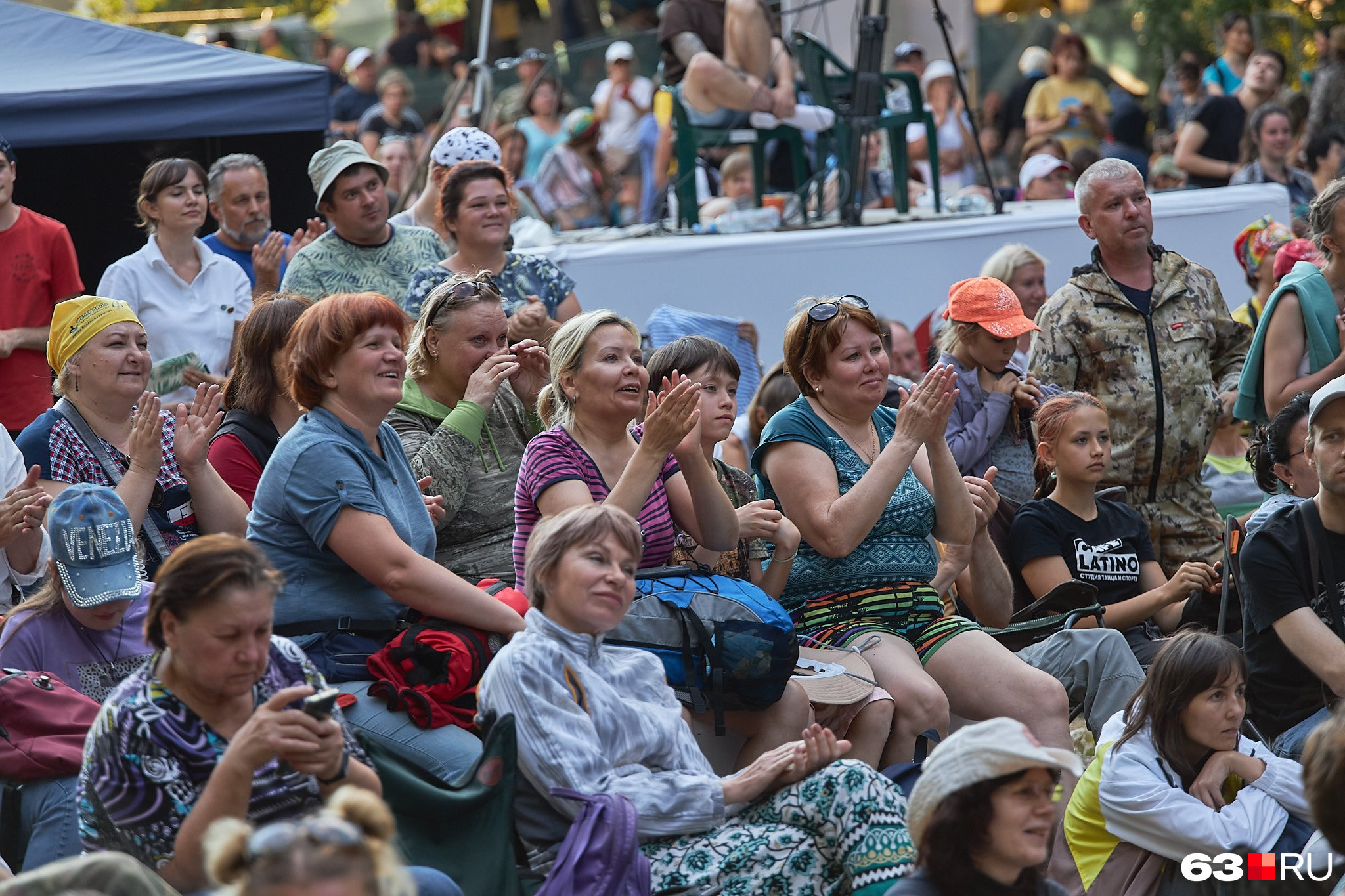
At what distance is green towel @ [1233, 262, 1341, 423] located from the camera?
16.5ft

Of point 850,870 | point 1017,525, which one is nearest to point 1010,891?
point 850,870

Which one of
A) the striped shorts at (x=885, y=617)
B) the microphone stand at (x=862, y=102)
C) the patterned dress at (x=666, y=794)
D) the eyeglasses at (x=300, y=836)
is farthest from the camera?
the microphone stand at (x=862, y=102)

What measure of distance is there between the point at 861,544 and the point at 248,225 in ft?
10.2

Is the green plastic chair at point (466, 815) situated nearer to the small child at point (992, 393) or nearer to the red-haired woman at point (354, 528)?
the red-haired woman at point (354, 528)

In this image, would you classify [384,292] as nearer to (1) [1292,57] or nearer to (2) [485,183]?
(2) [485,183]

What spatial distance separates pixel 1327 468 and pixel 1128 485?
4.66 ft

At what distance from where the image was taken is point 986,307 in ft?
16.7

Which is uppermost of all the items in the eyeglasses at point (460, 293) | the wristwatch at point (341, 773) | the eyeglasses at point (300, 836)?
the eyeglasses at point (460, 293)

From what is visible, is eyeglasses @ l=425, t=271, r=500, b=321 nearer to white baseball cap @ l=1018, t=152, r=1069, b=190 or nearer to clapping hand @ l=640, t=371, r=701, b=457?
clapping hand @ l=640, t=371, r=701, b=457

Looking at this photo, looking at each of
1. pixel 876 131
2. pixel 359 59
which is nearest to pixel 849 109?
pixel 876 131

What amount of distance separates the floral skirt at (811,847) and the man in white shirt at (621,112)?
882cm

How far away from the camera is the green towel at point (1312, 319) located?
5.03 meters

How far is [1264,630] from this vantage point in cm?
402

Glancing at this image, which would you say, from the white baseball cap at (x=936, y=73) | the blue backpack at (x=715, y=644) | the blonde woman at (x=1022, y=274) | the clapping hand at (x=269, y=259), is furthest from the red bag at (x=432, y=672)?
the white baseball cap at (x=936, y=73)
